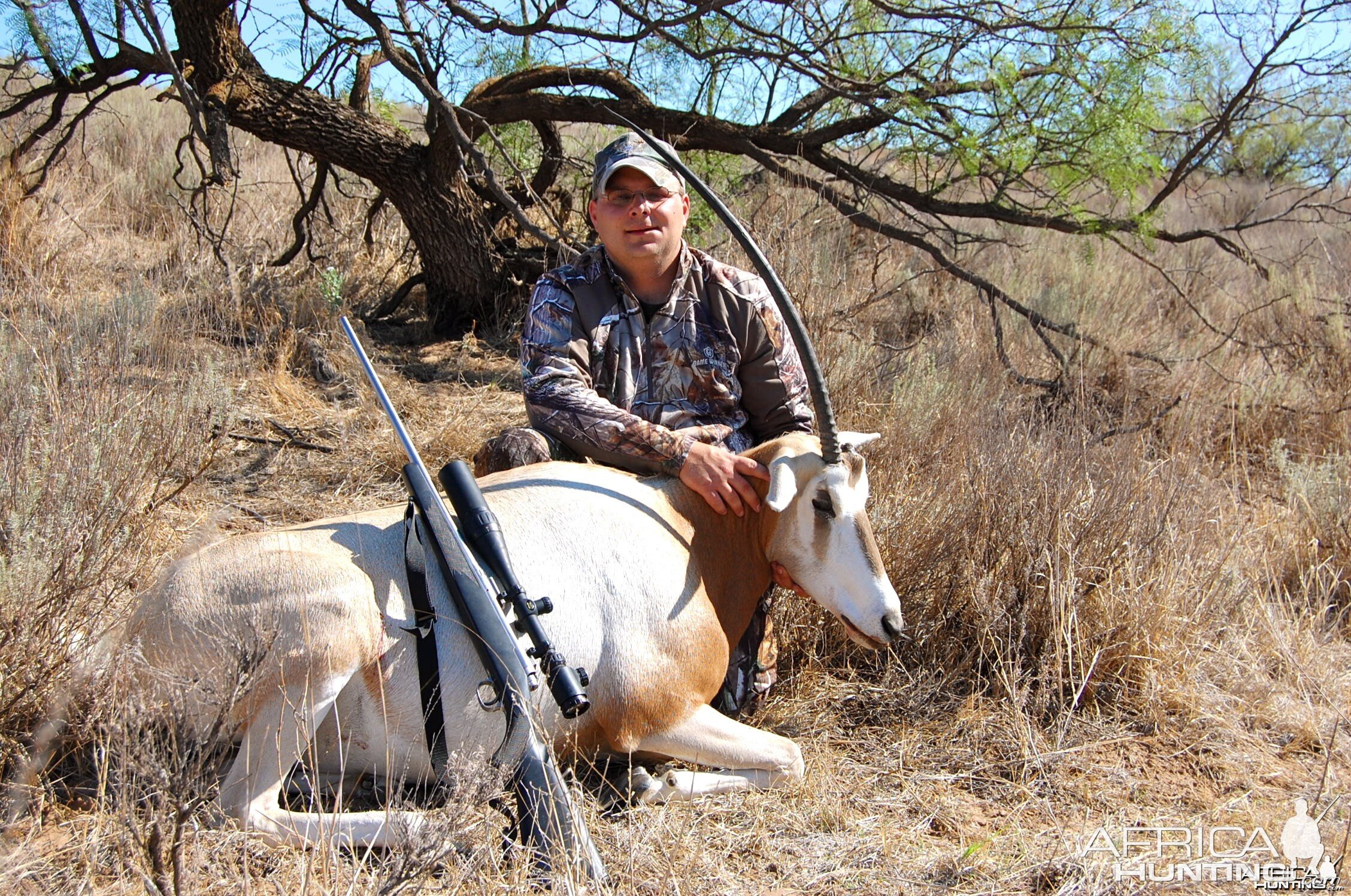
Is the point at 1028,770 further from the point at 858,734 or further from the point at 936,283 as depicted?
the point at 936,283

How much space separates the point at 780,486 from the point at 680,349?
1.04 metres

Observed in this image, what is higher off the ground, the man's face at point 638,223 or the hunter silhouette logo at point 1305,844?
the man's face at point 638,223

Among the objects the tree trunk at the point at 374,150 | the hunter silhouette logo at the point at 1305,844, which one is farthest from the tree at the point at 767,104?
the hunter silhouette logo at the point at 1305,844

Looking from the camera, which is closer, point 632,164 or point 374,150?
point 632,164

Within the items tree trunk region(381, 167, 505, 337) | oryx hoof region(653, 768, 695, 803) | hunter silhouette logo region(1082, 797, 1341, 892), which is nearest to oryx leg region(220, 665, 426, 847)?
oryx hoof region(653, 768, 695, 803)

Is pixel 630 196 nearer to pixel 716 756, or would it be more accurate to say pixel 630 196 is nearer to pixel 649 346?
pixel 649 346

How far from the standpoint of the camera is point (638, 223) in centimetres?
370

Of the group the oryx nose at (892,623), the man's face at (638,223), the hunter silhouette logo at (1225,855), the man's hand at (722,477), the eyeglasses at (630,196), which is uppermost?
the eyeglasses at (630,196)

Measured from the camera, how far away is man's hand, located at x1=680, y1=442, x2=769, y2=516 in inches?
129

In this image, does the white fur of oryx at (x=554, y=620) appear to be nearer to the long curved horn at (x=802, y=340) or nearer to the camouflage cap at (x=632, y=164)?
the long curved horn at (x=802, y=340)

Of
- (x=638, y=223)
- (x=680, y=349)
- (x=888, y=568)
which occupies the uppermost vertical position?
(x=638, y=223)

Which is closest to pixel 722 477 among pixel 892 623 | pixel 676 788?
pixel 892 623

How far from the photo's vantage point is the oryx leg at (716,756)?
3.00 meters

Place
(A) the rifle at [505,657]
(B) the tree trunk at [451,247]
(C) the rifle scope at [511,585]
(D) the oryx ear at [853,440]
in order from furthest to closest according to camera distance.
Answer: (B) the tree trunk at [451,247] → (D) the oryx ear at [853,440] → (C) the rifle scope at [511,585] → (A) the rifle at [505,657]
